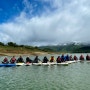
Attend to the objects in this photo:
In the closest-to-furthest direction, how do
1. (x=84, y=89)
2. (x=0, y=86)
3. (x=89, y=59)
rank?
(x=84, y=89) → (x=0, y=86) → (x=89, y=59)

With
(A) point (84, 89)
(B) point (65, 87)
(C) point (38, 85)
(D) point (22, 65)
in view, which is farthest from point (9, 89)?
(D) point (22, 65)

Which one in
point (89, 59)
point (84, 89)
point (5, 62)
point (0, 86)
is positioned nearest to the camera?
point (84, 89)

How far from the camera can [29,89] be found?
79.5ft

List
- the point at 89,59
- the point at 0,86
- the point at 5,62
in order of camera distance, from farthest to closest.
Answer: the point at 89,59
the point at 5,62
the point at 0,86

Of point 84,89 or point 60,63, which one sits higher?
point 60,63

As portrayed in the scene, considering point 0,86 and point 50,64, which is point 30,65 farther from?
point 0,86

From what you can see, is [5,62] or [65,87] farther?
[5,62]

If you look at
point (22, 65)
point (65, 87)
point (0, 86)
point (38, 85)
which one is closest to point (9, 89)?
point (0, 86)

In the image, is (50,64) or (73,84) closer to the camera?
(73,84)

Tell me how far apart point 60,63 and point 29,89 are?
2991 cm

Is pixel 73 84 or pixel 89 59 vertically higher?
pixel 89 59

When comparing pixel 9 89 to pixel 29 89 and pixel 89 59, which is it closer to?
pixel 29 89

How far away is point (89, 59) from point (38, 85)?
4576 cm

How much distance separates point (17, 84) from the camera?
27.2 m
